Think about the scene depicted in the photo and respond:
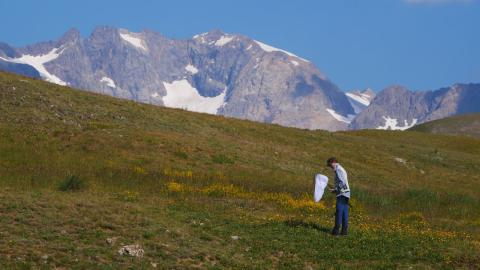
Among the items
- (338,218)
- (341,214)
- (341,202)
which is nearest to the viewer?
(338,218)

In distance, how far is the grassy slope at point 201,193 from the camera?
22031mm

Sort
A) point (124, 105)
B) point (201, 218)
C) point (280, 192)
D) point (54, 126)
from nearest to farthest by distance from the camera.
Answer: point (201, 218) → point (280, 192) → point (54, 126) → point (124, 105)

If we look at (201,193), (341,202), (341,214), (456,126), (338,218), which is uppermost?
(456,126)

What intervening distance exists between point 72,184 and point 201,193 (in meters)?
7.11

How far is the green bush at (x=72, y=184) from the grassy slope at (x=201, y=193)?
0.44 meters

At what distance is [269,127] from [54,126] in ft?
91.5

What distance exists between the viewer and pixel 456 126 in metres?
133

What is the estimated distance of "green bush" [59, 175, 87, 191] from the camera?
31.6 metres

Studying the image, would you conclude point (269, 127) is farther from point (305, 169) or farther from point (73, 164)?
point (73, 164)

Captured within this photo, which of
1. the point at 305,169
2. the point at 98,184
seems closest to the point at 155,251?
the point at 98,184

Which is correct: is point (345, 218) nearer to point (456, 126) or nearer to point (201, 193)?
point (201, 193)

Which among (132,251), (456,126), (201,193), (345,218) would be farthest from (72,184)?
(456,126)

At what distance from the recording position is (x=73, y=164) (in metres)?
38.4

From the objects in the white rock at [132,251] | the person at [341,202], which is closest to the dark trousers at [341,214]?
the person at [341,202]
